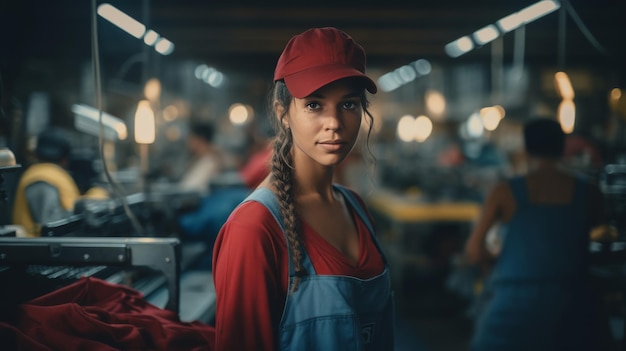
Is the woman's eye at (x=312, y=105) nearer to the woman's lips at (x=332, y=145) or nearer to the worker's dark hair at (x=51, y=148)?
the woman's lips at (x=332, y=145)

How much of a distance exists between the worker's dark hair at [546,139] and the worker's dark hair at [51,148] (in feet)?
9.94

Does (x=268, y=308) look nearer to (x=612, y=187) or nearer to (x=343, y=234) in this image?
(x=343, y=234)

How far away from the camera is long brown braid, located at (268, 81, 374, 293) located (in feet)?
4.29

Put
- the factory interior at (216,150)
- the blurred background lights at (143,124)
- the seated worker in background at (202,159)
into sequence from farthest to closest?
the seated worker in background at (202,159)
the blurred background lights at (143,124)
the factory interior at (216,150)

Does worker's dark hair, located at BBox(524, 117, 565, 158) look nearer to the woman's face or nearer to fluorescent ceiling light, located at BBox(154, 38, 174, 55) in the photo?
the woman's face

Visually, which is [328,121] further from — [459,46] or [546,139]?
[459,46]

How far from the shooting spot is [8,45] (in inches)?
168

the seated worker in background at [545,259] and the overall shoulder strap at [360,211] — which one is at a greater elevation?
the overall shoulder strap at [360,211]

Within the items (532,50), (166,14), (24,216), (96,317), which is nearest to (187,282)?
(24,216)

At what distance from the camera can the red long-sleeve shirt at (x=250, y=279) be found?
1229 mm

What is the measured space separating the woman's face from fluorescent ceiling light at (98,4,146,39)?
1.49m

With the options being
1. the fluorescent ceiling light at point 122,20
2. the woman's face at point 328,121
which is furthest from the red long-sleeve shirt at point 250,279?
the fluorescent ceiling light at point 122,20

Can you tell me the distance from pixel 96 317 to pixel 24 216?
186 cm

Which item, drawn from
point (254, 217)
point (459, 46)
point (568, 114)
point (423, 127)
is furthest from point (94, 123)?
point (423, 127)
